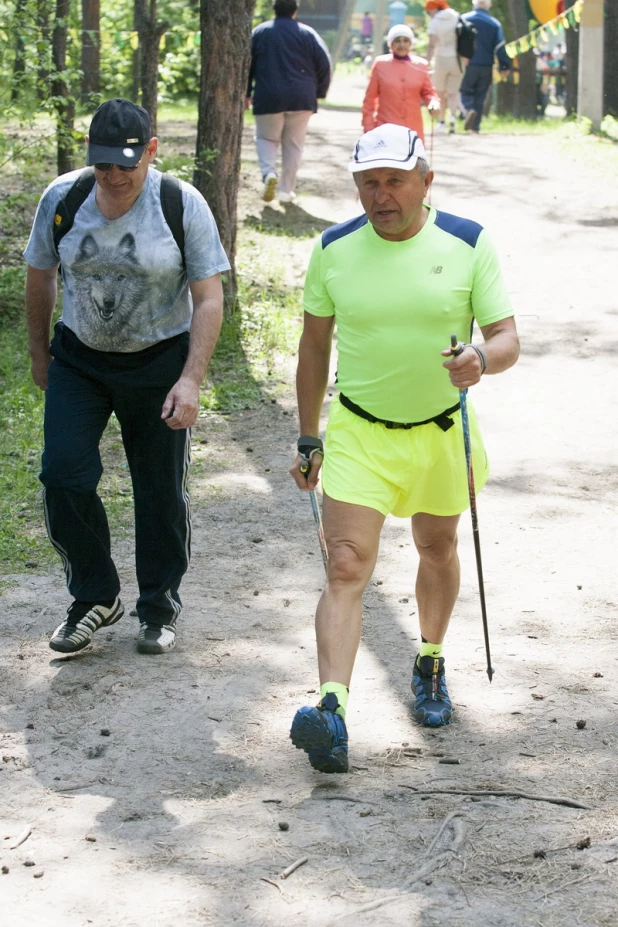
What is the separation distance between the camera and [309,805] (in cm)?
425

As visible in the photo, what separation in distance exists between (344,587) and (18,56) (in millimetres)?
7782

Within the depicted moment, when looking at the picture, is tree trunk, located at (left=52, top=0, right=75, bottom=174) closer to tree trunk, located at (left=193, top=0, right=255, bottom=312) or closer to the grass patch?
tree trunk, located at (left=193, top=0, right=255, bottom=312)

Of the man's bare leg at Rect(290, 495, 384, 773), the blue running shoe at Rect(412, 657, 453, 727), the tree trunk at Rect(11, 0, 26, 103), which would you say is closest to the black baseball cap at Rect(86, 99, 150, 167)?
the man's bare leg at Rect(290, 495, 384, 773)

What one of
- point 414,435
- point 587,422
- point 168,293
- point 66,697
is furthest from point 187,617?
point 587,422

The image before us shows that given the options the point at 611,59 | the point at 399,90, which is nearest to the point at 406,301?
the point at 399,90

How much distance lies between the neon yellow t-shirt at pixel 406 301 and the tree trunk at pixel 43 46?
6.85 metres

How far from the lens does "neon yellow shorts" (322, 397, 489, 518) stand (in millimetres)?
4461

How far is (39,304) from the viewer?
5395 millimetres

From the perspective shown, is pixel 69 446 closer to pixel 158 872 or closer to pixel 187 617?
pixel 187 617

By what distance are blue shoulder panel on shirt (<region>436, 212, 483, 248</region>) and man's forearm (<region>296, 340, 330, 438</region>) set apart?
0.62 meters

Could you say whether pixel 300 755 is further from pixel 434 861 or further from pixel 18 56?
pixel 18 56

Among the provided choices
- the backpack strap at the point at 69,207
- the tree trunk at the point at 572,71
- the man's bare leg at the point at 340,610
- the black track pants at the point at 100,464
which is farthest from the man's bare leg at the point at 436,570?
the tree trunk at the point at 572,71

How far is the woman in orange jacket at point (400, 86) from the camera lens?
13.8 m

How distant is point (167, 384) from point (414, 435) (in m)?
1.25
